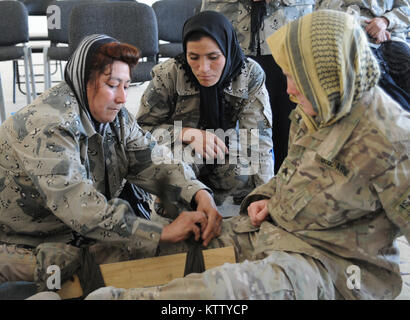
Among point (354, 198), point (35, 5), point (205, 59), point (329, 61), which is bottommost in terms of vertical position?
point (35, 5)

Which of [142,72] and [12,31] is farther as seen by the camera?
[12,31]

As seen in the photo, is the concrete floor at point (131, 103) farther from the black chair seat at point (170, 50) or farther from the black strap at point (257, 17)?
the black strap at point (257, 17)

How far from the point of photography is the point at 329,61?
115cm

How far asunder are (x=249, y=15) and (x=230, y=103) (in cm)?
54

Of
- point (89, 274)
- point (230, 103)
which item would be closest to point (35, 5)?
point (230, 103)

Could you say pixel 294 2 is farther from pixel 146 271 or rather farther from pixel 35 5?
pixel 35 5

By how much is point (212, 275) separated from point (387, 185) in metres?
0.50

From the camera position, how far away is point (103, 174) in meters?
1.68

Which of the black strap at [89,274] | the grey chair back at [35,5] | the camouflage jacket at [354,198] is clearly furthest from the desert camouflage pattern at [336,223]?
the grey chair back at [35,5]

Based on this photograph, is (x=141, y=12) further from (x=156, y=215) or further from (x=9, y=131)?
(x=9, y=131)

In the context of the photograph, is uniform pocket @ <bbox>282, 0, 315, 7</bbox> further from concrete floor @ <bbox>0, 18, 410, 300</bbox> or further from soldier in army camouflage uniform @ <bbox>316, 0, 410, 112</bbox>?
concrete floor @ <bbox>0, 18, 410, 300</bbox>
